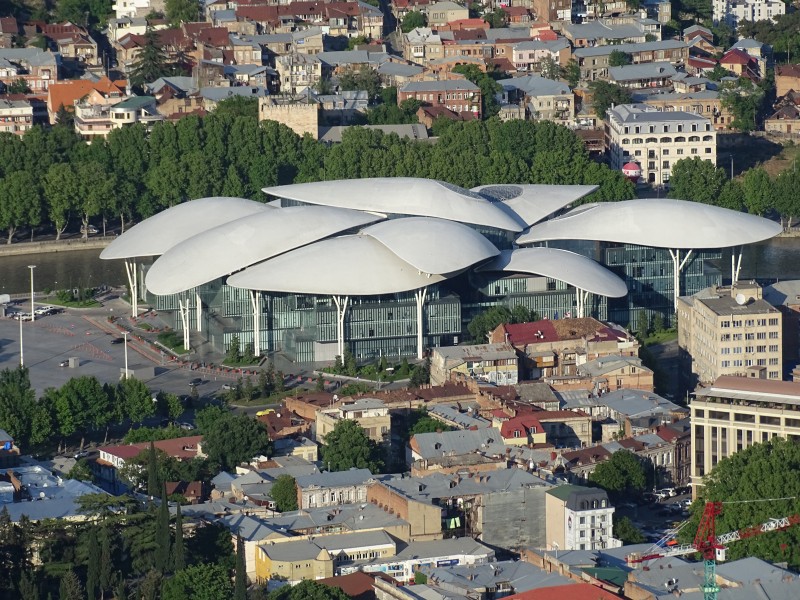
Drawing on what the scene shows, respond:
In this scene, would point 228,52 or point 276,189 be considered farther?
point 228,52

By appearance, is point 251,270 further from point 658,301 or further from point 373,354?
point 658,301

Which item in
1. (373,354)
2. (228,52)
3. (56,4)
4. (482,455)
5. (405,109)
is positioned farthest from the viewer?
(56,4)

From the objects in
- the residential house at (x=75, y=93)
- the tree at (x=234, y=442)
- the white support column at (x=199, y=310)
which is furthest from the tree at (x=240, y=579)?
the residential house at (x=75, y=93)

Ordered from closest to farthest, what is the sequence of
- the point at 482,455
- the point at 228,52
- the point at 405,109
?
the point at 482,455, the point at 405,109, the point at 228,52

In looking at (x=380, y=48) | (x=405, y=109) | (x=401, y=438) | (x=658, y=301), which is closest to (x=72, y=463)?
(x=401, y=438)

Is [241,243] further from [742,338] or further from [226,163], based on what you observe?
[226,163]

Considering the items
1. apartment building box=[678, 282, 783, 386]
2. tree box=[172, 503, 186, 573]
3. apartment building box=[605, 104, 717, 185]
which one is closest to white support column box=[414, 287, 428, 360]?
apartment building box=[678, 282, 783, 386]
